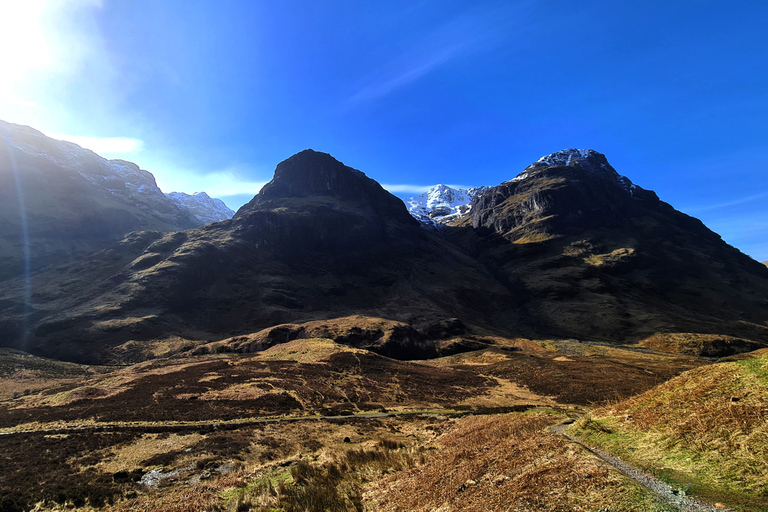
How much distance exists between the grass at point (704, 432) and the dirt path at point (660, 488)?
27cm

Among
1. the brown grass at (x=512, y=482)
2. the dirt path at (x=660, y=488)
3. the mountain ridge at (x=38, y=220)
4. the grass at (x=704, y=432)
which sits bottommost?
the brown grass at (x=512, y=482)

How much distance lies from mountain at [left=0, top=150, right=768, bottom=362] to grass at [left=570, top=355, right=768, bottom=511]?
68.9 metres

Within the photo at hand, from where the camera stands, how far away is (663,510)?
6.39 m

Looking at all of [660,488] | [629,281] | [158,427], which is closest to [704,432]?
[660,488]

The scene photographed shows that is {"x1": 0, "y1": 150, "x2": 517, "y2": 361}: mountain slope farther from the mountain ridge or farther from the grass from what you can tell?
the grass

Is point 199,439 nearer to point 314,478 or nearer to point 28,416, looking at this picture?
point 314,478

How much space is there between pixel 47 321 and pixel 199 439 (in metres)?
97.5

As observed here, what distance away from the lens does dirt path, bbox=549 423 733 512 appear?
638 cm

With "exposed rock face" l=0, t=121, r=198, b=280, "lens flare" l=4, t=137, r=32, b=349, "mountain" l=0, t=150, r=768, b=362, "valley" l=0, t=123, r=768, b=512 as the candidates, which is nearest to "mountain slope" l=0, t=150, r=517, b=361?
"mountain" l=0, t=150, r=768, b=362

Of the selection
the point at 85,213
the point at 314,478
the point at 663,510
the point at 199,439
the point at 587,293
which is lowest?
the point at 199,439

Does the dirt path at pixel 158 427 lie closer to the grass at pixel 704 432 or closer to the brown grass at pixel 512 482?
the brown grass at pixel 512 482

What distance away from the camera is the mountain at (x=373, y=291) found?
85000mm

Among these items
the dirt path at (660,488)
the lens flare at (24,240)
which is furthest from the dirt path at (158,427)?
the lens flare at (24,240)

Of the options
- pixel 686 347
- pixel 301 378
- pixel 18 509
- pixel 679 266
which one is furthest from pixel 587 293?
pixel 18 509
